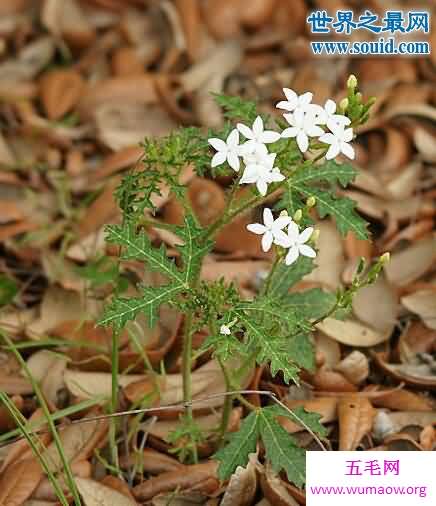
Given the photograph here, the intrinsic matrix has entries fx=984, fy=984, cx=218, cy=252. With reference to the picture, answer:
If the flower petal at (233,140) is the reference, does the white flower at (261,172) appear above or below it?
below

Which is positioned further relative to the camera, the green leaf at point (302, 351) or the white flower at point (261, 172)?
the green leaf at point (302, 351)

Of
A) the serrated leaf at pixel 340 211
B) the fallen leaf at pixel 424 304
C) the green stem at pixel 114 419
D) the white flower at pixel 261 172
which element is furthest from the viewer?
the fallen leaf at pixel 424 304

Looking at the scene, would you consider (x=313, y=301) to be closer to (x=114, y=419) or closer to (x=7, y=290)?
(x=114, y=419)

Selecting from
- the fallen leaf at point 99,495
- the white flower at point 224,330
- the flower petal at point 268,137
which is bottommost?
the fallen leaf at point 99,495

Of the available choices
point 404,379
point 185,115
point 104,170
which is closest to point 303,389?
point 404,379

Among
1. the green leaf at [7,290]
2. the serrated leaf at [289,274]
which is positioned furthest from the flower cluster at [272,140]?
the green leaf at [7,290]

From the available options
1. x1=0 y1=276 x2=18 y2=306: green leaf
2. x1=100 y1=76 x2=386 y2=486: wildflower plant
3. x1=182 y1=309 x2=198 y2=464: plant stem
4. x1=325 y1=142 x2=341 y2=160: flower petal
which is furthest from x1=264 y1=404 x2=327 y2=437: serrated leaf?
x1=0 y1=276 x2=18 y2=306: green leaf

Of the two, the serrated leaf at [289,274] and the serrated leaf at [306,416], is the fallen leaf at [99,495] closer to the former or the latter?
the serrated leaf at [306,416]

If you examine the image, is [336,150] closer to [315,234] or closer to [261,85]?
[315,234]
